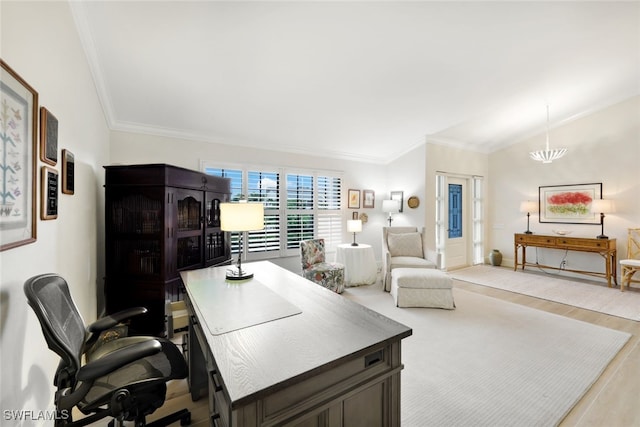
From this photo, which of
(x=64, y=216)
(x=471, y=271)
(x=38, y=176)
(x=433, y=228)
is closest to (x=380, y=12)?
(x=38, y=176)

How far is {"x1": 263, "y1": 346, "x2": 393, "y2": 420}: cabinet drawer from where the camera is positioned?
831 millimetres

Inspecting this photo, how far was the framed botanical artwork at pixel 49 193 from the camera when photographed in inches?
56.0

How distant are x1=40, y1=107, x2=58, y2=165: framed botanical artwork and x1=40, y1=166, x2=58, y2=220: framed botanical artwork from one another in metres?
0.06

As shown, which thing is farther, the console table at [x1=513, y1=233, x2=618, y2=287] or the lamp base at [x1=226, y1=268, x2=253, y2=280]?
the console table at [x1=513, y1=233, x2=618, y2=287]

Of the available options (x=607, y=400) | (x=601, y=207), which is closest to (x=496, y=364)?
(x=607, y=400)

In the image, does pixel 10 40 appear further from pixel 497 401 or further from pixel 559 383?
pixel 559 383

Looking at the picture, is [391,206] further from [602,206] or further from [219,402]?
[219,402]

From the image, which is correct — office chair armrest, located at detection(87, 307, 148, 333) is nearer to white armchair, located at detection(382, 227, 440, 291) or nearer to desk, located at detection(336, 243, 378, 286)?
desk, located at detection(336, 243, 378, 286)

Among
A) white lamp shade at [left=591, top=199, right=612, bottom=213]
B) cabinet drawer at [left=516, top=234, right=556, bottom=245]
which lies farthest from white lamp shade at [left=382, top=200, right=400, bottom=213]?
white lamp shade at [left=591, top=199, right=612, bottom=213]

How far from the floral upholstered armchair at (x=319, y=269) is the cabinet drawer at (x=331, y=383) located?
2854 mm

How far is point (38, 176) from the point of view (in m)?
1.39

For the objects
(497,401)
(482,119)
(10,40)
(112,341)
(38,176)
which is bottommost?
(497,401)

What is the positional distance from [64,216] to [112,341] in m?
0.94

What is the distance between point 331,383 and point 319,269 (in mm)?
3028
